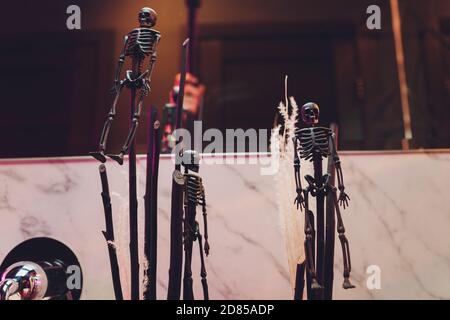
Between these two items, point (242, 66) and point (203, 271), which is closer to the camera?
point (203, 271)

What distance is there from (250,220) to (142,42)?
45cm

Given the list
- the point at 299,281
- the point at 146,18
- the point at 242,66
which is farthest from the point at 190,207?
the point at 242,66

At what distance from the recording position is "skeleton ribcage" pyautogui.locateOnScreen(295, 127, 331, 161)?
89cm

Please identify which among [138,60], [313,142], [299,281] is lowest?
[299,281]

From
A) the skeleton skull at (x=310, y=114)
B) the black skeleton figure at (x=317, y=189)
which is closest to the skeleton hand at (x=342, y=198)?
the black skeleton figure at (x=317, y=189)

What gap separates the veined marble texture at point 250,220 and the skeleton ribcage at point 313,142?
0.18 metres

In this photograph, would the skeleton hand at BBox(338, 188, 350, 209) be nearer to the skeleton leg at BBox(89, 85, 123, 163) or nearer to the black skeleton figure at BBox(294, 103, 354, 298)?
the black skeleton figure at BBox(294, 103, 354, 298)

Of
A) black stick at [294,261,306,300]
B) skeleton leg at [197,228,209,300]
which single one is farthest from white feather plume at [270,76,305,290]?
skeleton leg at [197,228,209,300]

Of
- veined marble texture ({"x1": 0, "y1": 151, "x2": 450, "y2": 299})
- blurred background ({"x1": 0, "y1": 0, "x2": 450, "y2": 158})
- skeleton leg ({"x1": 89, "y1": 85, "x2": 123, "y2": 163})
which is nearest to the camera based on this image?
skeleton leg ({"x1": 89, "y1": 85, "x2": 123, "y2": 163})

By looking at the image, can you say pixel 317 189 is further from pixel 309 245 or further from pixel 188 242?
pixel 188 242

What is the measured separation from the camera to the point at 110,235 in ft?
3.15

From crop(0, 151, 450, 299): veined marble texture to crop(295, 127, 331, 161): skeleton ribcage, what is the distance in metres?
0.18
